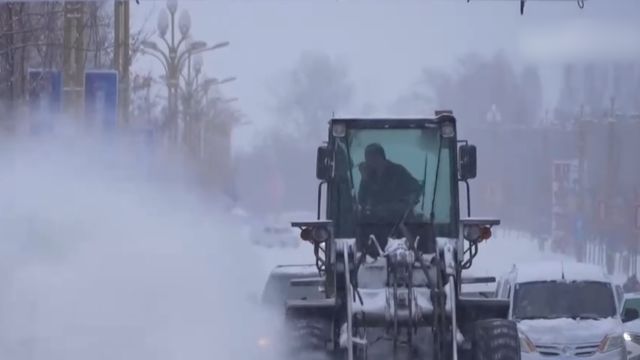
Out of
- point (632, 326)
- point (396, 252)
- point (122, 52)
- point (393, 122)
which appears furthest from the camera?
point (122, 52)

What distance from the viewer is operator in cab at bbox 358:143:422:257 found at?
53.8ft

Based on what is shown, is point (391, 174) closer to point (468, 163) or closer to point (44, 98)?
point (468, 163)

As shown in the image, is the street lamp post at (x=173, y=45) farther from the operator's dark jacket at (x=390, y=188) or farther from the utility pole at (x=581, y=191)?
the operator's dark jacket at (x=390, y=188)

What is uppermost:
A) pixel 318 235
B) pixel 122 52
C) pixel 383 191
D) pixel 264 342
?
pixel 122 52

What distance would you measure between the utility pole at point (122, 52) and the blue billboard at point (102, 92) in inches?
114

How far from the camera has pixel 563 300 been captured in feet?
71.3

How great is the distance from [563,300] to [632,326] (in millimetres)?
5065

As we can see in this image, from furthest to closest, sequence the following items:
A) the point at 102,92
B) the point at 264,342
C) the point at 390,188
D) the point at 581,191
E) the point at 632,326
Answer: the point at 581,191
the point at 102,92
the point at 632,326
the point at 264,342
the point at 390,188

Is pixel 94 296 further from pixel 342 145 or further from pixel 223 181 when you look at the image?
pixel 223 181

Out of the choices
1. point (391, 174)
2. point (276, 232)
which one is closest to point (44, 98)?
point (391, 174)

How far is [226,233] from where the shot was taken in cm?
3872

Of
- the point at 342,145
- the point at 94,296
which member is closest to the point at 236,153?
the point at 94,296

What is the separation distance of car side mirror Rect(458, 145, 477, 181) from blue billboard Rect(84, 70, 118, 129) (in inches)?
628

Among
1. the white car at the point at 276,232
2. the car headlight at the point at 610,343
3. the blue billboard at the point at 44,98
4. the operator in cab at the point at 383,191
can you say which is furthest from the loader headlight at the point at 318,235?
the white car at the point at 276,232
